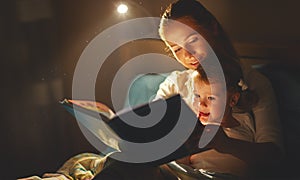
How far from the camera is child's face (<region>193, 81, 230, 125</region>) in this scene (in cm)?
101

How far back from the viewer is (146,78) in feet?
3.45

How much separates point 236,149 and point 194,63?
22 cm

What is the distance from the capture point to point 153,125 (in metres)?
1.02

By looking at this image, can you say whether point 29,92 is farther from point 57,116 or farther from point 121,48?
point 121,48

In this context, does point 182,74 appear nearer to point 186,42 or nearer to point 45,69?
point 186,42

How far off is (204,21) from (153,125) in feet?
0.88

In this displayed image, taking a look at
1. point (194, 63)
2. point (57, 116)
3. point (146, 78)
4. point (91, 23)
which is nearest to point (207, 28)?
point (194, 63)

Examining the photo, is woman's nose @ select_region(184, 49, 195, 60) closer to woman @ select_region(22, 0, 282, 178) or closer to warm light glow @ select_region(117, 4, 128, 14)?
woman @ select_region(22, 0, 282, 178)

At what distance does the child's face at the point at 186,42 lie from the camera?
39.9 inches

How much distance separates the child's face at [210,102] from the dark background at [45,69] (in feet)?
0.43

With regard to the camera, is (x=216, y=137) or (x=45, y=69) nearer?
(x=216, y=137)

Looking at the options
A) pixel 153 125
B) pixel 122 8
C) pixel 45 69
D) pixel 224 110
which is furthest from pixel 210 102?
pixel 45 69

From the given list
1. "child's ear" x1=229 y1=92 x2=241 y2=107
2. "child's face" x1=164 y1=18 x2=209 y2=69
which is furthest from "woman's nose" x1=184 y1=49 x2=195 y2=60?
"child's ear" x1=229 y1=92 x2=241 y2=107

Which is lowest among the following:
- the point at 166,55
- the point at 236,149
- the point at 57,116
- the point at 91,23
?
the point at 236,149
